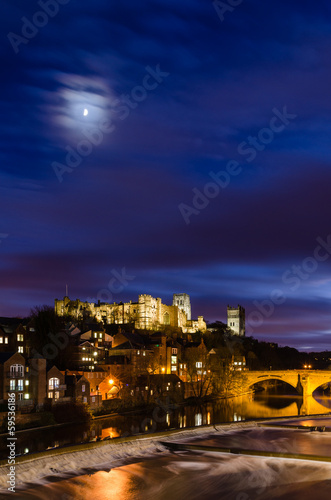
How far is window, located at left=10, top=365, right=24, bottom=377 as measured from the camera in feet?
184

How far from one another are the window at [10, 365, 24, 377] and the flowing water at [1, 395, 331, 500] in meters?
10.3

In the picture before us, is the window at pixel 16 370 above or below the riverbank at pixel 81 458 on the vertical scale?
above

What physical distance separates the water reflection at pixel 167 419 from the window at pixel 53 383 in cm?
599

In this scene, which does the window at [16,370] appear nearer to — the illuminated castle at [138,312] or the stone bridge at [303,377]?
the stone bridge at [303,377]

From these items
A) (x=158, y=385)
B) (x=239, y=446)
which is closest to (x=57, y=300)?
(x=158, y=385)

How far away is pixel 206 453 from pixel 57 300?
424ft

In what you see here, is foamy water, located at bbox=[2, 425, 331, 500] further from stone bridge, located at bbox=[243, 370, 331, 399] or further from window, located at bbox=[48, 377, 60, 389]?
stone bridge, located at bbox=[243, 370, 331, 399]

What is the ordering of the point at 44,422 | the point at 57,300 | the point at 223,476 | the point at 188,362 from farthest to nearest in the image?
the point at 57,300
the point at 188,362
the point at 44,422
the point at 223,476

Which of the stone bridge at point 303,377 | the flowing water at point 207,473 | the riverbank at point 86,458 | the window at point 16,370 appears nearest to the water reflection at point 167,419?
the stone bridge at point 303,377

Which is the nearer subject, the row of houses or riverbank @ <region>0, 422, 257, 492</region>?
riverbank @ <region>0, 422, 257, 492</region>

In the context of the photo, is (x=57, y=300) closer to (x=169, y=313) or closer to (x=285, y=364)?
(x=169, y=313)

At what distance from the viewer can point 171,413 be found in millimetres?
66188

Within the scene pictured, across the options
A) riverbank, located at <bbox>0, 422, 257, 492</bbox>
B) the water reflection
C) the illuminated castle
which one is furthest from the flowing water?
the illuminated castle

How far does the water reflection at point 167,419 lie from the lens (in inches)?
1812
